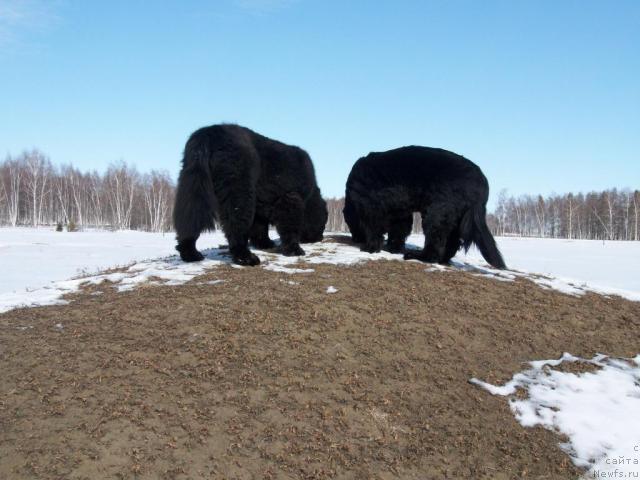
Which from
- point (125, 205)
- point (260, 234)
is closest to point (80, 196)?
point (125, 205)

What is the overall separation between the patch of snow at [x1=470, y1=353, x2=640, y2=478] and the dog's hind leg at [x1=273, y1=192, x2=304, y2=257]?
4199 mm

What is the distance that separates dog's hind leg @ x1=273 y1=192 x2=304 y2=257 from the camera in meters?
8.13

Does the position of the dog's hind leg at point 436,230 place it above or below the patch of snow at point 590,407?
above

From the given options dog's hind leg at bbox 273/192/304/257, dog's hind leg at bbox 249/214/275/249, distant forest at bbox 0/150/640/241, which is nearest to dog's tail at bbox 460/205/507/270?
dog's hind leg at bbox 273/192/304/257

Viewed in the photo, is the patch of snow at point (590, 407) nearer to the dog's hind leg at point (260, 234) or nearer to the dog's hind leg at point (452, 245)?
the dog's hind leg at point (452, 245)

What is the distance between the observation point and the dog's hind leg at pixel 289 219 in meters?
8.13

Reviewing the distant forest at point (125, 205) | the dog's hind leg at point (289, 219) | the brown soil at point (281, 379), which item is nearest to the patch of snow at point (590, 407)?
the brown soil at point (281, 379)

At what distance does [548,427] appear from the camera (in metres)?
4.27

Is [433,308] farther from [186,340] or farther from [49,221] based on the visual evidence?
[49,221]

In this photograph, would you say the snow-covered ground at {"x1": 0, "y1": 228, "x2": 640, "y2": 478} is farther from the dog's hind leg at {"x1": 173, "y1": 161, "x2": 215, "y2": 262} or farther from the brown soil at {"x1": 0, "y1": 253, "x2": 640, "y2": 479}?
the dog's hind leg at {"x1": 173, "y1": 161, "x2": 215, "y2": 262}

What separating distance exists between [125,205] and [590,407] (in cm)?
7735

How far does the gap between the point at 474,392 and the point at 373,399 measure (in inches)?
40.9

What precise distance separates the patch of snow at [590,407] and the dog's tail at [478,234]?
2.78 metres

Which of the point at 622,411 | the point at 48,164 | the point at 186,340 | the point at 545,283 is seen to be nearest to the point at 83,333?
the point at 186,340
